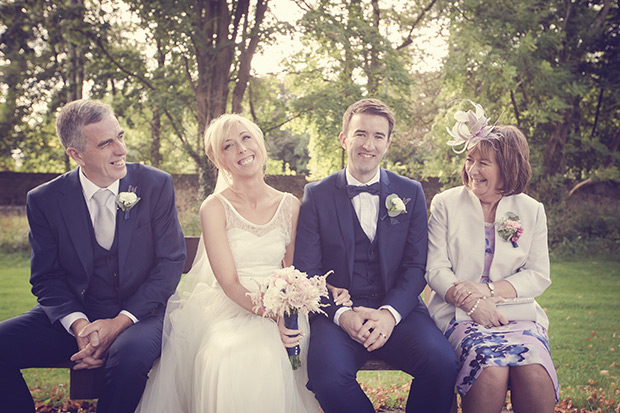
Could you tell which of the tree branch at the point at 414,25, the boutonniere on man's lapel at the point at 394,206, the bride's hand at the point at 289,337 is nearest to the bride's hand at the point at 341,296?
the bride's hand at the point at 289,337

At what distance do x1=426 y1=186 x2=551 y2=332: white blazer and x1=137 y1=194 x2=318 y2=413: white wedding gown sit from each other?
98cm

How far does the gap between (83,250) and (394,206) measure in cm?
206

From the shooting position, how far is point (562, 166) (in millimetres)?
14375

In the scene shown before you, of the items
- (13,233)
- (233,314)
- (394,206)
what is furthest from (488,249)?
(13,233)

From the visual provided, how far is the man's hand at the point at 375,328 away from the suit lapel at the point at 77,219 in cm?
177

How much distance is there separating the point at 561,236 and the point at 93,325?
12.1m

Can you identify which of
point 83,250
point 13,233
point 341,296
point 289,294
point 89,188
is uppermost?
point 89,188

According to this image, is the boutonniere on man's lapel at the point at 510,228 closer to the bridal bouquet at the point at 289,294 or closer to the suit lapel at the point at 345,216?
the suit lapel at the point at 345,216

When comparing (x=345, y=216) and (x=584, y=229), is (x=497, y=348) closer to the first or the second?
(x=345, y=216)

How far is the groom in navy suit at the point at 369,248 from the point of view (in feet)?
10.3

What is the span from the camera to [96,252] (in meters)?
3.29

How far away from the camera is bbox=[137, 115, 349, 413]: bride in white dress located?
275 cm

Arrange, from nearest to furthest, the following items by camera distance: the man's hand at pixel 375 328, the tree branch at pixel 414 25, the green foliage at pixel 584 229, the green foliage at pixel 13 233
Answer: the man's hand at pixel 375 328
the green foliage at pixel 584 229
the green foliage at pixel 13 233
the tree branch at pixel 414 25

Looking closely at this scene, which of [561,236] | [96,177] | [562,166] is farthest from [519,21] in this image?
[96,177]
